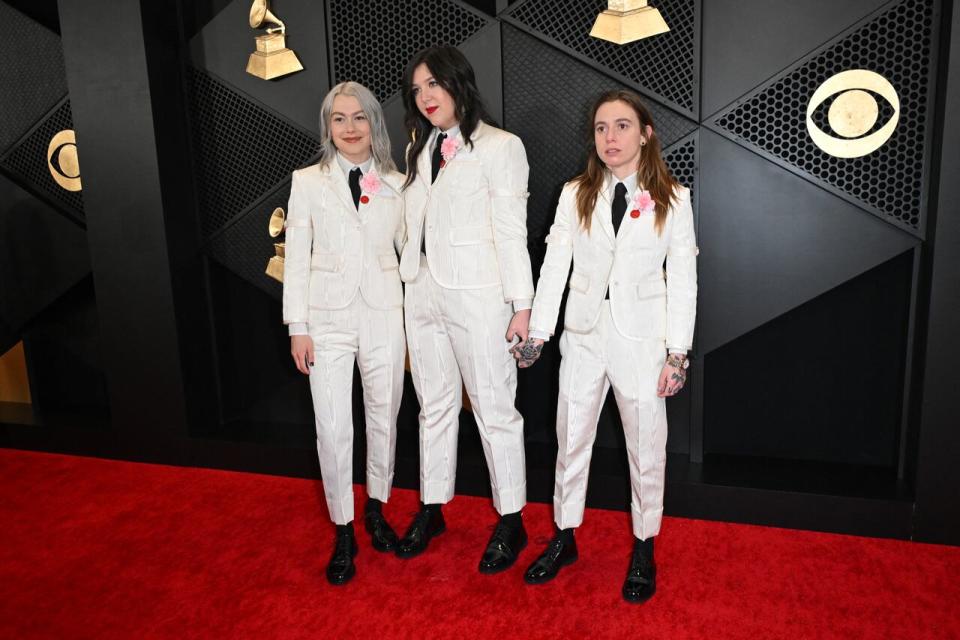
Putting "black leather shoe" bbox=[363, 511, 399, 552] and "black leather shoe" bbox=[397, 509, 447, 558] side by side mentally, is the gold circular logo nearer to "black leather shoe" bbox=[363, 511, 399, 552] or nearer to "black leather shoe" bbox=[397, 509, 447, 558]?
"black leather shoe" bbox=[363, 511, 399, 552]

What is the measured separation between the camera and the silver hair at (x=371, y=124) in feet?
7.91

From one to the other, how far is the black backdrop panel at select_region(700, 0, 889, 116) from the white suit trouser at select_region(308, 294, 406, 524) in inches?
57.3

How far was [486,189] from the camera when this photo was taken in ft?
7.77

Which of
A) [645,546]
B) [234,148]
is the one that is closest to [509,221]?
[645,546]

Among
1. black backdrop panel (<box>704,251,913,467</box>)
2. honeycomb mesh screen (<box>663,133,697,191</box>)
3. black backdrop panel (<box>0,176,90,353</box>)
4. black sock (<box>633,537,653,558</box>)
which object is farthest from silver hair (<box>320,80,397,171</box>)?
black backdrop panel (<box>0,176,90,353</box>)

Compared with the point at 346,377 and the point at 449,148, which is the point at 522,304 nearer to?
the point at 449,148

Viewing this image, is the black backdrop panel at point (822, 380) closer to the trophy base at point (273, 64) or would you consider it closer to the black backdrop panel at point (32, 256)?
the trophy base at point (273, 64)

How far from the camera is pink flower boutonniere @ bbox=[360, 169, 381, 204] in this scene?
8.12ft

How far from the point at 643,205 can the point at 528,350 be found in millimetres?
578

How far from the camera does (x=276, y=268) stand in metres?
3.41

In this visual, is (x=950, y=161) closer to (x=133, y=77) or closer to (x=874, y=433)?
(x=874, y=433)

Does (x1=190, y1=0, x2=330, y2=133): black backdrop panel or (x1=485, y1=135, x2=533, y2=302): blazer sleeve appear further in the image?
(x1=190, y1=0, x2=330, y2=133): black backdrop panel

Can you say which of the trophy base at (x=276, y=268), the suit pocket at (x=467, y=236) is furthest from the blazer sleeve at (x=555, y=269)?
the trophy base at (x=276, y=268)

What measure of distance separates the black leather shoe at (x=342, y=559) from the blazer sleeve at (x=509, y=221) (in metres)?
1.02
